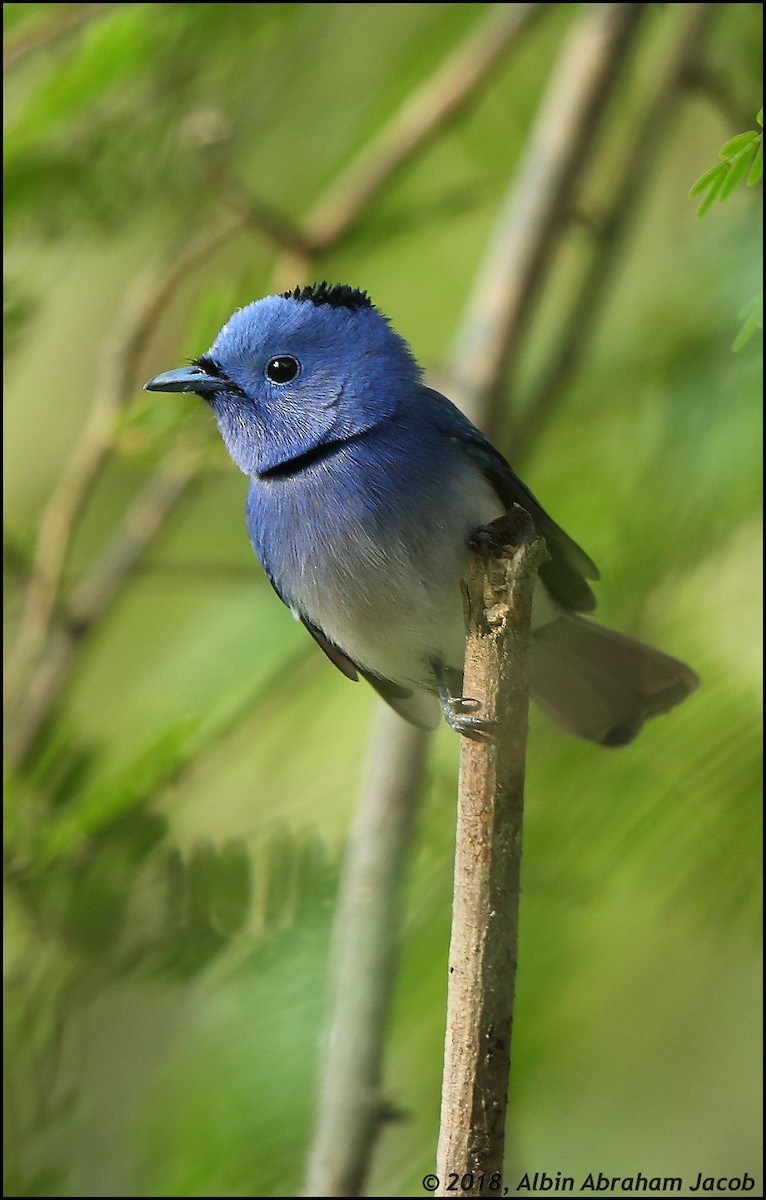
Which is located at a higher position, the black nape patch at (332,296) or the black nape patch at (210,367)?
the black nape patch at (332,296)

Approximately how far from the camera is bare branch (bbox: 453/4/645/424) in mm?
2904

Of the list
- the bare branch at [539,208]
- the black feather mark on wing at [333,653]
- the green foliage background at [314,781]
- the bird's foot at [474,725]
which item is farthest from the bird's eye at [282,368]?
the bird's foot at [474,725]

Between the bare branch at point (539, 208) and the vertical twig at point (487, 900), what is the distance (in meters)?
1.51

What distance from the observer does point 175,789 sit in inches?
97.2

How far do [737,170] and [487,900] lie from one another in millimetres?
717

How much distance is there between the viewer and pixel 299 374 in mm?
2240

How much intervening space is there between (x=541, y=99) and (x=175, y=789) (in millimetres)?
2428

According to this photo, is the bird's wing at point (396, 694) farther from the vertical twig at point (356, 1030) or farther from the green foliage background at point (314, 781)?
the vertical twig at point (356, 1030)

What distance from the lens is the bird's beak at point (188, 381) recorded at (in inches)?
85.3

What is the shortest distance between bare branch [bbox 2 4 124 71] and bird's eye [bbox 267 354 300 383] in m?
1.07

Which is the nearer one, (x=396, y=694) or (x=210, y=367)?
(x=210, y=367)

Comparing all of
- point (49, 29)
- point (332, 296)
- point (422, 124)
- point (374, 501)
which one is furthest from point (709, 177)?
point (422, 124)

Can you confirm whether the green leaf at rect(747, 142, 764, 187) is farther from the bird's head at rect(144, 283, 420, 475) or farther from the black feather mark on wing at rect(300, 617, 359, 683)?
the black feather mark on wing at rect(300, 617, 359, 683)

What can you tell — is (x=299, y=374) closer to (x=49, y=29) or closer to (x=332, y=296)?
(x=332, y=296)
